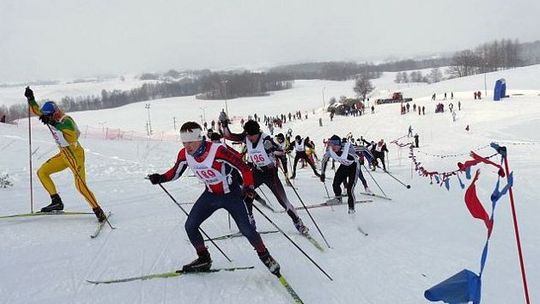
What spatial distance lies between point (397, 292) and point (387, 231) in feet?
9.00

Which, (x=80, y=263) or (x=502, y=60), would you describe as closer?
(x=80, y=263)

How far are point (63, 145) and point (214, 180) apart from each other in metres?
3.55

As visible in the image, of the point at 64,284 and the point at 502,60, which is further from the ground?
the point at 502,60

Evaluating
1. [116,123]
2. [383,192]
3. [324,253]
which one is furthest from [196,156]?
[116,123]

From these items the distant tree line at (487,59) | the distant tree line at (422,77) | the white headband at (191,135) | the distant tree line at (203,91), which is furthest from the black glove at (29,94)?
the distant tree line at (422,77)

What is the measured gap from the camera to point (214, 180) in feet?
16.6

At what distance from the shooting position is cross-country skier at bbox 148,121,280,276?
16.1 ft

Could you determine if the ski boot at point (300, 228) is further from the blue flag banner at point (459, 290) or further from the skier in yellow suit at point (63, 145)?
the blue flag banner at point (459, 290)

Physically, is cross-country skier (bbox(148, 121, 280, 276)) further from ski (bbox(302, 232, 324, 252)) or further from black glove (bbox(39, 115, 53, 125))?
black glove (bbox(39, 115, 53, 125))

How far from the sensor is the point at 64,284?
202 inches

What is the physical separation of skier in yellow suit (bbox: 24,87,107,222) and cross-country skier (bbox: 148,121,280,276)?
2838 millimetres

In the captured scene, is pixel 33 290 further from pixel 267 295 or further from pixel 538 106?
pixel 538 106

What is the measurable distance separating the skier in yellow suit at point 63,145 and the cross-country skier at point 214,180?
2.84m

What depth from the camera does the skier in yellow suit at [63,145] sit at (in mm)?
7117
